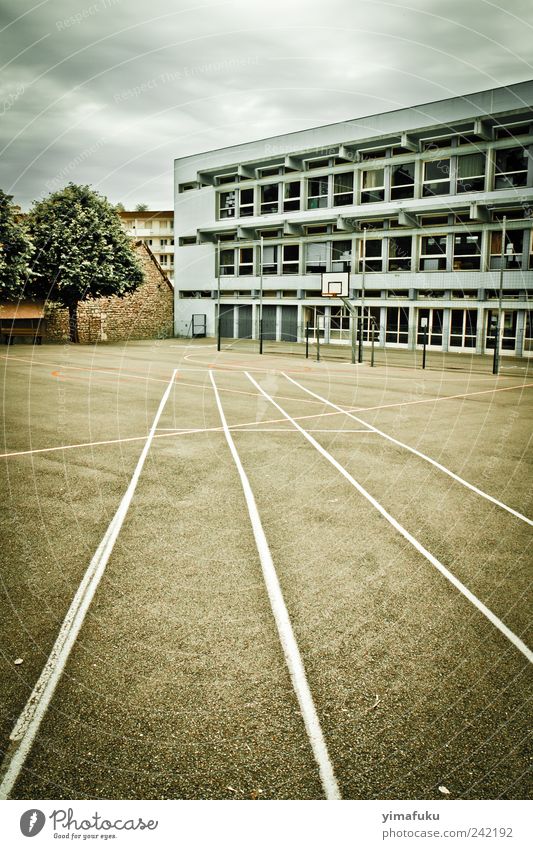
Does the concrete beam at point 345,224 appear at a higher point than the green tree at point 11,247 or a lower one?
higher

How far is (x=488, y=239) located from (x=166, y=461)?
121 ft

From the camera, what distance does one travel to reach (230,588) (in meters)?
6.98

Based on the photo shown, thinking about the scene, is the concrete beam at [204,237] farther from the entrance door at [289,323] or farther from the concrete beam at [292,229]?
the entrance door at [289,323]

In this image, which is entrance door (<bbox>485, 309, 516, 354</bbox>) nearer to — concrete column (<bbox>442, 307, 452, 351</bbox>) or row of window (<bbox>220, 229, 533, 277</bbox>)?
concrete column (<bbox>442, 307, 452, 351</bbox>)

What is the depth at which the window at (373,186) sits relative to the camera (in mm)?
47531

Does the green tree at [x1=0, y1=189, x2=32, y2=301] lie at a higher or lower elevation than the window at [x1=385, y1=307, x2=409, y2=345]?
higher

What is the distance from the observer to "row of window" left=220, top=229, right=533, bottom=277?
137ft

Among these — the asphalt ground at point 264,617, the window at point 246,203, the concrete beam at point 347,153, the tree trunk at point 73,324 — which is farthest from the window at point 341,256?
the asphalt ground at point 264,617

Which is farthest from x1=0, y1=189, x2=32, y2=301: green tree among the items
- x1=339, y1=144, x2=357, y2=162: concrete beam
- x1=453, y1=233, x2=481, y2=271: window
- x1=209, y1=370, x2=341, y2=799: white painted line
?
x1=209, y1=370, x2=341, y2=799: white painted line

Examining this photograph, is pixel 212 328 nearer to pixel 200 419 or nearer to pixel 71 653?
pixel 200 419

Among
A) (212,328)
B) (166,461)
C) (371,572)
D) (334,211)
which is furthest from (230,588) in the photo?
(212,328)

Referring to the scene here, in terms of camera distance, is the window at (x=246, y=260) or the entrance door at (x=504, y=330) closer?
the entrance door at (x=504, y=330)

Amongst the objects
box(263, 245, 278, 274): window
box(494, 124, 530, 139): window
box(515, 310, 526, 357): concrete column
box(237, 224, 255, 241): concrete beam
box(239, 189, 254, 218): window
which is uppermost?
box(494, 124, 530, 139): window

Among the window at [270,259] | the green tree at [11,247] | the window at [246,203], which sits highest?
the window at [246,203]
